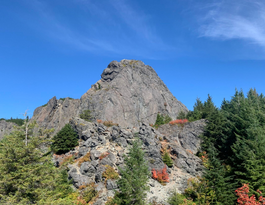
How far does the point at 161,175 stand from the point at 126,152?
23.8 feet

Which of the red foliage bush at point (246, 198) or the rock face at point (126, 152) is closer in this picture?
the red foliage bush at point (246, 198)

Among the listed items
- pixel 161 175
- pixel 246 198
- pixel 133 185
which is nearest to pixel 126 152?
pixel 161 175

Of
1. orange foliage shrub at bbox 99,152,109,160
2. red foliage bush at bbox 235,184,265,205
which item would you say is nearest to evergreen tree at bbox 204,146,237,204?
red foliage bush at bbox 235,184,265,205

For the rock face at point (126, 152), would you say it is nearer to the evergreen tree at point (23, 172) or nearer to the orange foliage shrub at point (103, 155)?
the orange foliage shrub at point (103, 155)

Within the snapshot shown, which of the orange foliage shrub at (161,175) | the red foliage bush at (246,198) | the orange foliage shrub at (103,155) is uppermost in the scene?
the orange foliage shrub at (103,155)

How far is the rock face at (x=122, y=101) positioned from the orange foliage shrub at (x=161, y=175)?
1365 inches

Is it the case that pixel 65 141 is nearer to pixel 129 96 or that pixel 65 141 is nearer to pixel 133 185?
pixel 133 185

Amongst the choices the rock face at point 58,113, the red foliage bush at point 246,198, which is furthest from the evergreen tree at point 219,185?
the rock face at point 58,113

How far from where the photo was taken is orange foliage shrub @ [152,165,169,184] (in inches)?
1188

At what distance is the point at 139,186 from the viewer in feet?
68.0

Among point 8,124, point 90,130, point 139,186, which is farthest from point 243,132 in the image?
point 8,124

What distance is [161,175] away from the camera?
100ft

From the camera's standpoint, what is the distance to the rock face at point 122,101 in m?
68.5

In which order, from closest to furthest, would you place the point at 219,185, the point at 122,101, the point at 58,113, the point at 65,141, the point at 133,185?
the point at 133,185, the point at 219,185, the point at 65,141, the point at 58,113, the point at 122,101
